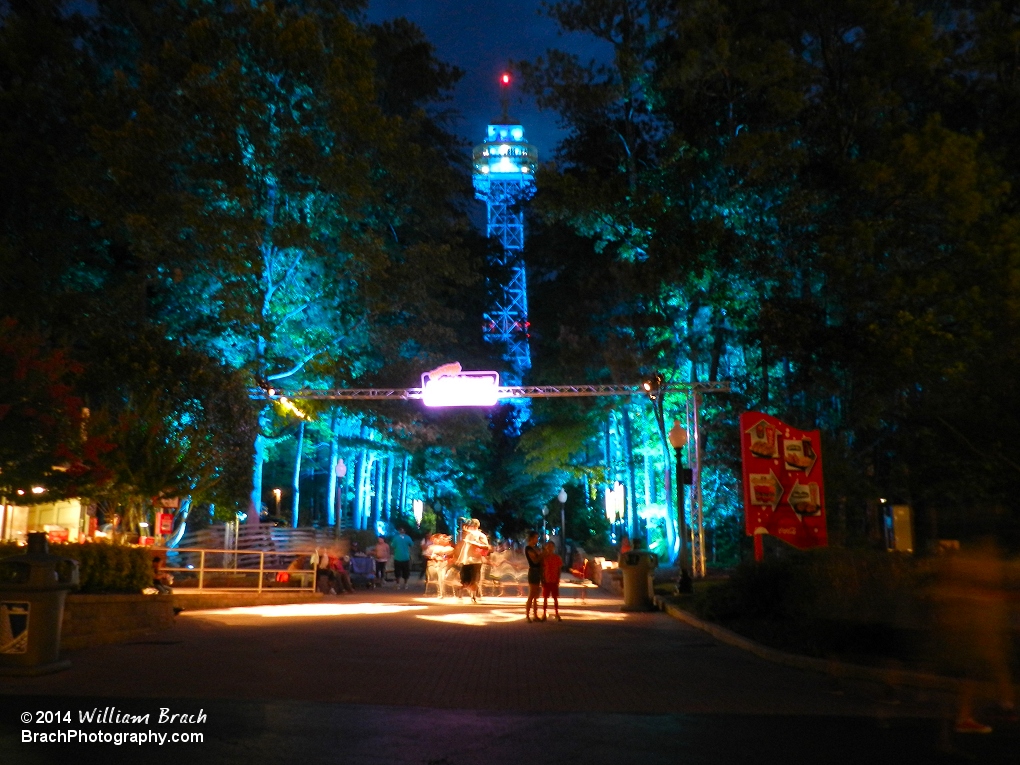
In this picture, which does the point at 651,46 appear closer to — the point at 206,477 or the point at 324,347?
the point at 324,347

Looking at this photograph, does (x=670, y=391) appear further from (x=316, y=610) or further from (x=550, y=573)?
(x=316, y=610)

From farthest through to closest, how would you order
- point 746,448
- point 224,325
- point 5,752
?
point 224,325, point 746,448, point 5,752

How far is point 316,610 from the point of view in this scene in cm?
2152

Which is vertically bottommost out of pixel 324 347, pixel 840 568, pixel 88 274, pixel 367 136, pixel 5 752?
pixel 5 752

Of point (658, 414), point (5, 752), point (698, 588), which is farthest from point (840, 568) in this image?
point (658, 414)

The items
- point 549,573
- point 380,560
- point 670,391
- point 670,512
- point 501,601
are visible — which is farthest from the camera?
point 670,512

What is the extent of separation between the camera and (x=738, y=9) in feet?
113

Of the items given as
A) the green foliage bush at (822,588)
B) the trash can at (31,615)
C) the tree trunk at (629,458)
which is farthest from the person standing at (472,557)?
the tree trunk at (629,458)

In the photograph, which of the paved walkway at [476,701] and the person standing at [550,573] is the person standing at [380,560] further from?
the paved walkway at [476,701]

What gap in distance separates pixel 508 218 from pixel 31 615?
73.1m

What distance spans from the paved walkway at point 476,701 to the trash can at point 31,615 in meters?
0.27

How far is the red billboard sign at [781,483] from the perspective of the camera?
21.2 m

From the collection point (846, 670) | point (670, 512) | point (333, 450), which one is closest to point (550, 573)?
point (846, 670)

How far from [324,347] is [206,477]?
13968 mm
